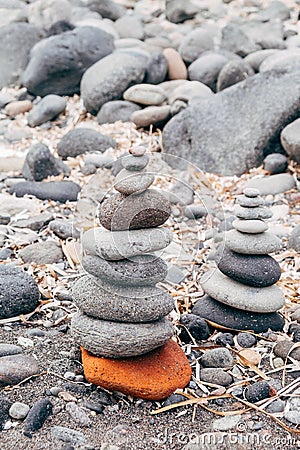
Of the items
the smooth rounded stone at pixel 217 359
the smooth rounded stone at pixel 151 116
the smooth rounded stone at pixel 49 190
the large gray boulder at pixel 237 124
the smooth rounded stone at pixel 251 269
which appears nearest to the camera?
the smooth rounded stone at pixel 217 359

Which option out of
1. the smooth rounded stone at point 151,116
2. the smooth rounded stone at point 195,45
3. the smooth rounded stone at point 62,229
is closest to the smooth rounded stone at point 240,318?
the smooth rounded stone at point 62,229

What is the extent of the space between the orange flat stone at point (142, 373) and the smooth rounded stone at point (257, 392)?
29 centimetres

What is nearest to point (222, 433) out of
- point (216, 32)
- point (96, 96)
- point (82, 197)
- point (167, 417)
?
point (167, 417)

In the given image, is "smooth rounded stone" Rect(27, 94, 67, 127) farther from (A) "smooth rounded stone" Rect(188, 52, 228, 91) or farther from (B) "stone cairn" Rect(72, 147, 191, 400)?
(B) "stone cairn" Rect(72, 147, 191, 400)

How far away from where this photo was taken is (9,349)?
3.11 metres

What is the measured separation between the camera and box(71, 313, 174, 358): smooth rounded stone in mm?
2855

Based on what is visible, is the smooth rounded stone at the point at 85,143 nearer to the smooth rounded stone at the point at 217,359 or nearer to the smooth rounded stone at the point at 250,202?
the smooth rounded stone at the point at 250,202

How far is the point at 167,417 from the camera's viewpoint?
2758mm

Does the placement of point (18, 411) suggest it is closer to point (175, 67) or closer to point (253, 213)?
point (253, 213)

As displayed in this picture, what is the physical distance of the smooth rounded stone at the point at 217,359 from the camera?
316 centimetres

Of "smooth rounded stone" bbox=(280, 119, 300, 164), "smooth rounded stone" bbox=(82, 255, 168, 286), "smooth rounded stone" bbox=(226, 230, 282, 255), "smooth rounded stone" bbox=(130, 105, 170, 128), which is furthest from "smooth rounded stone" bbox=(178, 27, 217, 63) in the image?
"smooth rounded stone" bbox=(82, 255, 168, 286)

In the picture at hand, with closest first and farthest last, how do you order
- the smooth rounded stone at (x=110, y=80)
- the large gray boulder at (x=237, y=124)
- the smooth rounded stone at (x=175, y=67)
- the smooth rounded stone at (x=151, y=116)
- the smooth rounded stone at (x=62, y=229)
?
the smooth rounded stone at (x=62, y=229), the large gray boulder at (x=237, y=124), the smooth rounded stone at (x=151, y=116), the smooth rounded stone at (x=110, y=80), the smooth rounded stone at (x=175, y=67)

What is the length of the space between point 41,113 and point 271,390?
5.81 metres

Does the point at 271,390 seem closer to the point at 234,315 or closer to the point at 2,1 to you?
the point at 234,315
